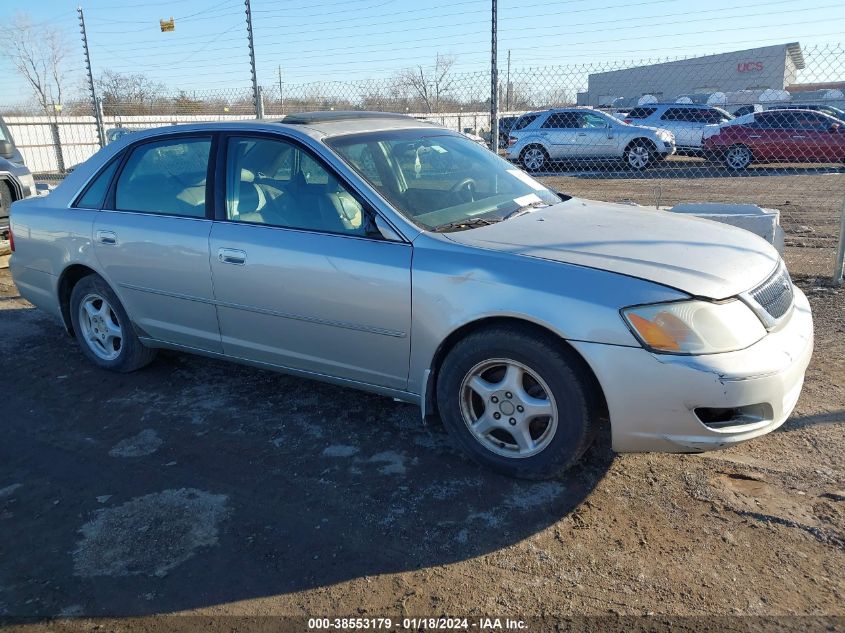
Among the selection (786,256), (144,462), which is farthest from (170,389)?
(786,256)

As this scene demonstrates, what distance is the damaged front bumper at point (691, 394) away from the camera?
2830 millimetres

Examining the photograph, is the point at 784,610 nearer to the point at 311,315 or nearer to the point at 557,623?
the point at 557,623

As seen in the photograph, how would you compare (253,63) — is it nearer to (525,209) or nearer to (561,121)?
(525,209)

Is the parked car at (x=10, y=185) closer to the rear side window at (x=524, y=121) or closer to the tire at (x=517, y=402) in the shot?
the tire at (x=517, y=402)

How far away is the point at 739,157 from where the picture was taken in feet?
57.7

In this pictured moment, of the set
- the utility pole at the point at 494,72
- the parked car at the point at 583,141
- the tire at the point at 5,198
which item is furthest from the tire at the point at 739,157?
the tire at the point at 5,198

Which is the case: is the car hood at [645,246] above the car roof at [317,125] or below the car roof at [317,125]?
below

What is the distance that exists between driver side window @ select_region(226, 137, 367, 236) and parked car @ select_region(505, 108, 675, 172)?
48.6 ft

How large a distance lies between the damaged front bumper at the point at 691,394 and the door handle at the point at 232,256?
195 cm

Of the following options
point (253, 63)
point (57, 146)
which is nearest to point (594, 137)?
point (253, 63)

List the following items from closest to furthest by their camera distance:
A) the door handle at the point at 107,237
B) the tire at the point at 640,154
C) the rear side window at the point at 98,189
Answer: the door handle at the point at 107,237 → the rear side window at the point at 98,189 → the tire at the point at 640,154

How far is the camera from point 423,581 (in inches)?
105

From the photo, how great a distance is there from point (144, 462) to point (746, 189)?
1399 cm

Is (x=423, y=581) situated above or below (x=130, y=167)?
below
